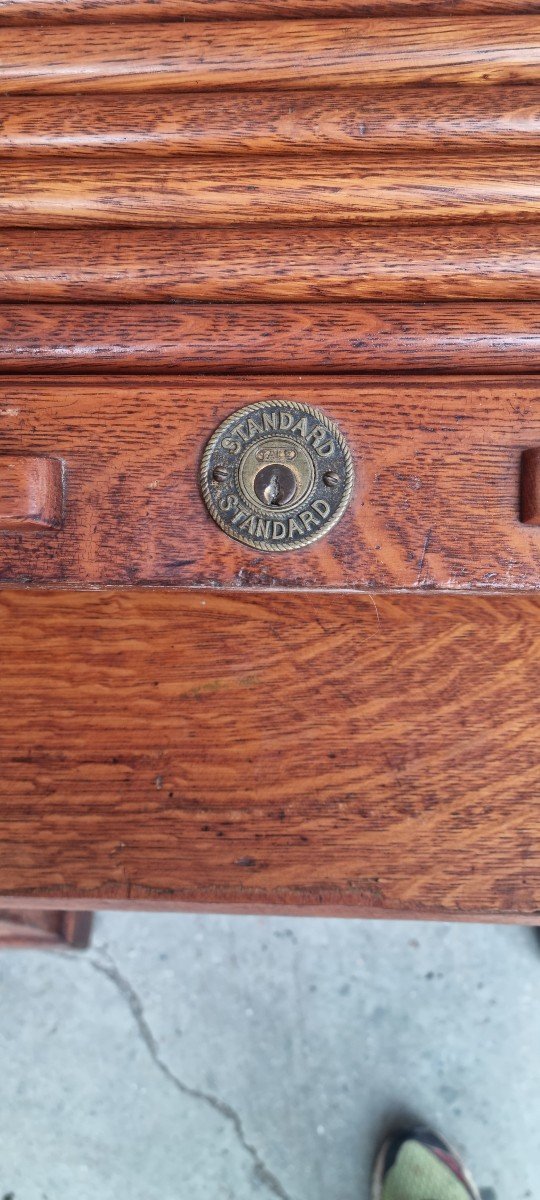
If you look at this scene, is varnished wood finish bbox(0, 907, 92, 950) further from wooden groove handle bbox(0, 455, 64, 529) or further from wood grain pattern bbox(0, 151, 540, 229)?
wood grain pattern bbox(0, 151, 540, 229)

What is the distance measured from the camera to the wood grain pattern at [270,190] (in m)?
0.76

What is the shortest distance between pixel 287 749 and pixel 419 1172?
0.86 meters

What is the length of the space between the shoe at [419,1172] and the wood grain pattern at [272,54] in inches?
56.1

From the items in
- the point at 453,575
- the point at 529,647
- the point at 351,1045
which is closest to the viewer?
the point at 453,575

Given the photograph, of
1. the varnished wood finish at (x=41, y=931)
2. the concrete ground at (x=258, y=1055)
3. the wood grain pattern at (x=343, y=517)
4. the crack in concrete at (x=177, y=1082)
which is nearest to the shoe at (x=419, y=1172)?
the concrete ground at (x=258, y=1055)

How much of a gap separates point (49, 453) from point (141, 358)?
0.39ft

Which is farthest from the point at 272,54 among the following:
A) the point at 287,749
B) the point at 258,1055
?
the point at 258,1055

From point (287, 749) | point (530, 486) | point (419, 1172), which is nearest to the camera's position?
point (530, 486)

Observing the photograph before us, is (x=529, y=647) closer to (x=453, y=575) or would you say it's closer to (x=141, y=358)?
(x=453, y=575)

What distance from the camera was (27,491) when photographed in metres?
0.73

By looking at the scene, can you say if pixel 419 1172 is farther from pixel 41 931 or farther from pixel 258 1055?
pixel 41 931

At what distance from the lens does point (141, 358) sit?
77cm

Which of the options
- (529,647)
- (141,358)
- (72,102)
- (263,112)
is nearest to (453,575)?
(529,647)

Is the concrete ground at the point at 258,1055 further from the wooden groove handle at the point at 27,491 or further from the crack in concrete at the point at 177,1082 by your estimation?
the wooden groove handle at the point at 27,491
